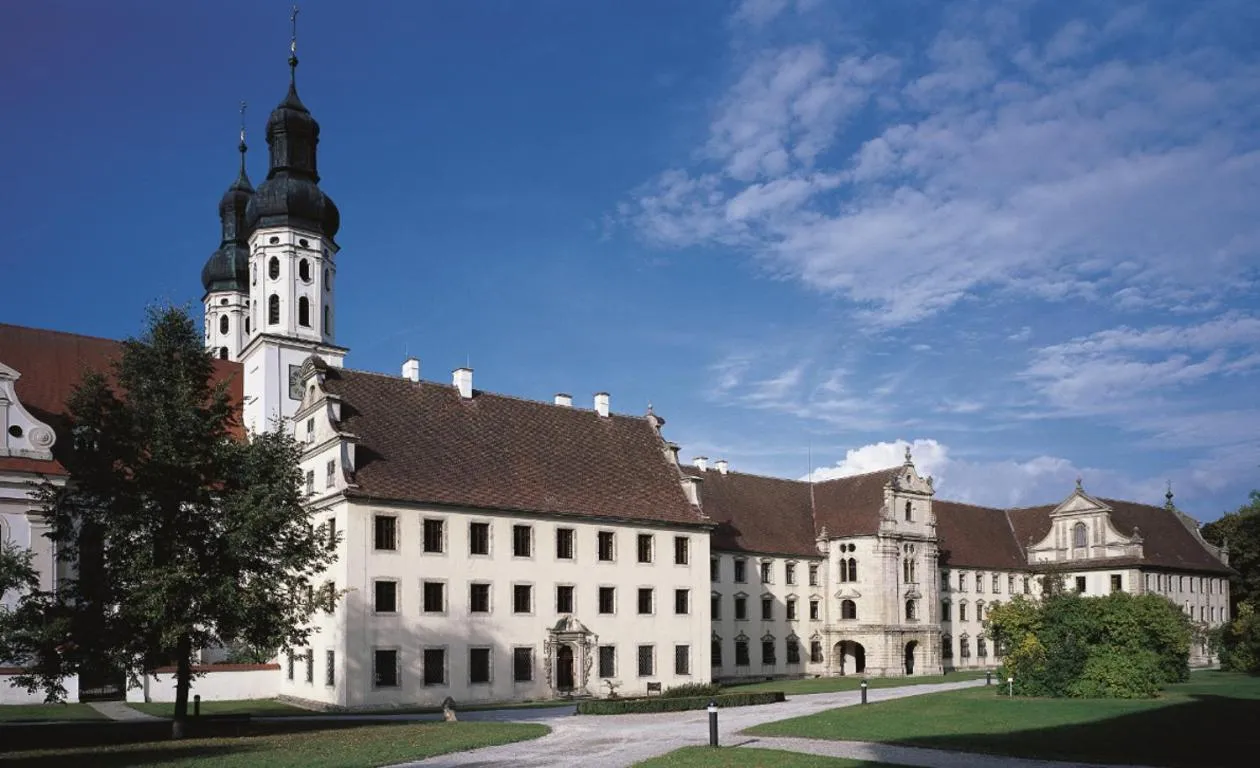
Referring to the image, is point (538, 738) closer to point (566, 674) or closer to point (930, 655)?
point (566, 674)

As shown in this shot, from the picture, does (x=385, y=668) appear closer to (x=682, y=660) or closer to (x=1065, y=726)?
(x=682, y=660)

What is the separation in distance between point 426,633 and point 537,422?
44.6ft

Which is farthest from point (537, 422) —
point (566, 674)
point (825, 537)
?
point (825, 537)

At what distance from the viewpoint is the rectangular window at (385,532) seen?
4572 cm

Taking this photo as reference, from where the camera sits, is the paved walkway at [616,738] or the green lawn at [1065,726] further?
the green lawn at [1065,726]

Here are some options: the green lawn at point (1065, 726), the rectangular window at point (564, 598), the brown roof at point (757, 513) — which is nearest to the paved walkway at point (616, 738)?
the green lawn at point (1065, 726)

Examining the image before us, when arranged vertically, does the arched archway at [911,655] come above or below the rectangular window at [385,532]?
below

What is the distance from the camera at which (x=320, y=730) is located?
32.7 meters

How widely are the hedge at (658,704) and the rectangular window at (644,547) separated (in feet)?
41.6

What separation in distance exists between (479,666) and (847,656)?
31.0 meters

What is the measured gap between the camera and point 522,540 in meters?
50.2

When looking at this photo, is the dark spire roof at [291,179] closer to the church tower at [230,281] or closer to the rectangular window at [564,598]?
the church tower at [230,281]

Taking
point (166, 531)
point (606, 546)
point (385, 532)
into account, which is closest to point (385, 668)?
point (385, 532)

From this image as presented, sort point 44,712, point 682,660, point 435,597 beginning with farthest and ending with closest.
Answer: point 682,660 < point 435,597 < point 44,712
